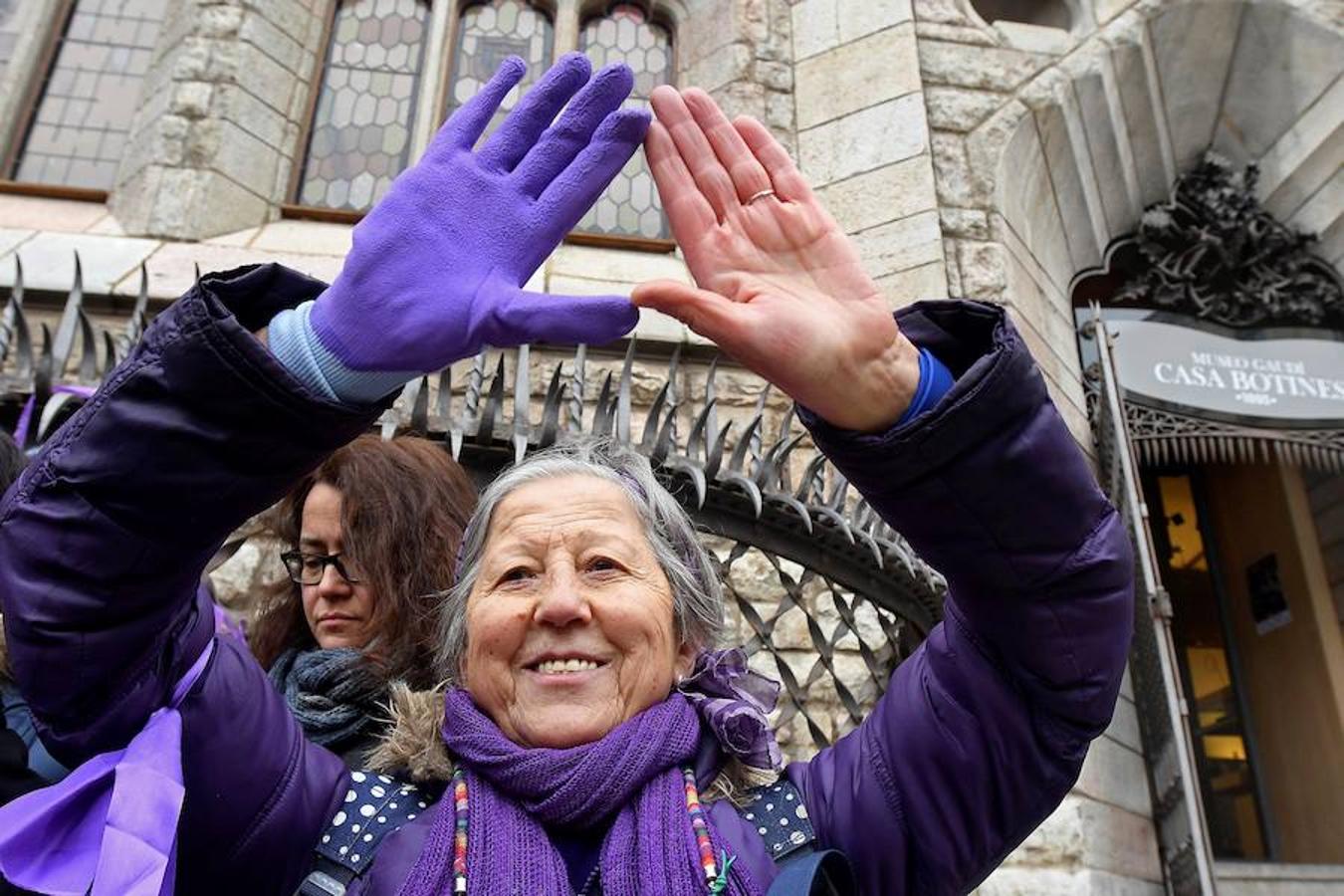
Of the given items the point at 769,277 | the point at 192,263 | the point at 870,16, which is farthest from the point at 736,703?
the point at 870,16

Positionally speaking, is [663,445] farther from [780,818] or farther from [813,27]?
[813,27]

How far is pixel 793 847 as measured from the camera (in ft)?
3.61

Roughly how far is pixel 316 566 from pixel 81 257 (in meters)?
3.76

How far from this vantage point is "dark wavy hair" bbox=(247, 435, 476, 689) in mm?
1646

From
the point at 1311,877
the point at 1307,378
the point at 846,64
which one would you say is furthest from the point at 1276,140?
the point at 1311,877

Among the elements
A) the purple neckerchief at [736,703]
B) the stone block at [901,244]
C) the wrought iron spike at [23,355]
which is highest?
the stone block at [901,244]

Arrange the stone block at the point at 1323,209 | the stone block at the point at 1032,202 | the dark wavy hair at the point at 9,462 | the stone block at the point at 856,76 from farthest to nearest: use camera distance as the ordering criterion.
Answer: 1. the stone block at the point at 1323,209
2. the stone block at the point at 856,76
3. the stone block at the point at 1032,202
4. the dark wavy hair at the point at 9,462

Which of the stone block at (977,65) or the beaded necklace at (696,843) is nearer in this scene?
the beaded necklace at (696,843)

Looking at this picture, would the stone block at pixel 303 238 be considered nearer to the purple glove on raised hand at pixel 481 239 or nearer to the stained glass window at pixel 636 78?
the stained glass window at pixel 636 78

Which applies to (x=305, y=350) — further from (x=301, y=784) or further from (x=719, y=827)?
(x=719, y=827)

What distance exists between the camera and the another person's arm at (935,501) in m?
0.99

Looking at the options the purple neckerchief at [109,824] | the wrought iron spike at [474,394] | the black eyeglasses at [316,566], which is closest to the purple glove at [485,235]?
the purple neckerchief at [109,824]

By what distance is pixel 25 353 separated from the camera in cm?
244

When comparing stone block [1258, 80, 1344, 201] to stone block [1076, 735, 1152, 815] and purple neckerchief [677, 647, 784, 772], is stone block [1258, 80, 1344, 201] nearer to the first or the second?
stone block [1076, 735, 1152, 815]
